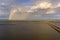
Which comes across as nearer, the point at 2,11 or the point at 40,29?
the point at 40,29

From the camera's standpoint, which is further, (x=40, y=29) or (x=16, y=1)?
(x=16, y=1)

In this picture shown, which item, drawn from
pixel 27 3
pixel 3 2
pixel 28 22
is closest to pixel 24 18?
pixel 28 22

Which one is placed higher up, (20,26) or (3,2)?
(3,2)

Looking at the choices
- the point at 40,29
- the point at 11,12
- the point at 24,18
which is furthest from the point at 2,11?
the point at 40,29

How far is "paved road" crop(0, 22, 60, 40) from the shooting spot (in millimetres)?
872

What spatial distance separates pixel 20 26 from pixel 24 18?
0.07 m

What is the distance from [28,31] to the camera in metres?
0.98

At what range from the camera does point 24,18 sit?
109 cm

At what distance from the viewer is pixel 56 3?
1.15 meters

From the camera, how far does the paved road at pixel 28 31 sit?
2.86 ft

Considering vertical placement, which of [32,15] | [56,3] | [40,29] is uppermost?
[56,3]

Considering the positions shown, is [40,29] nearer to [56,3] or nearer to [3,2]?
[56,3]

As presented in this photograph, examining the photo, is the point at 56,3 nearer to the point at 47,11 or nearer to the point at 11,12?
the point at 47,11

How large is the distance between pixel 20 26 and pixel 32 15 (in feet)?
0.46
